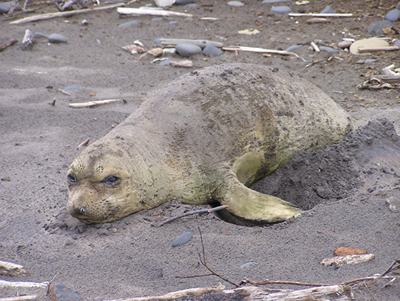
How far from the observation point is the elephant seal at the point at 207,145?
9.73ft

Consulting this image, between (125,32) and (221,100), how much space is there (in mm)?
5544

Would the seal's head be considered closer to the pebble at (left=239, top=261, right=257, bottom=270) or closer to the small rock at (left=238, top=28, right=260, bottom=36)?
the pebble at (left=239, top=261, right=257, bottom=270)

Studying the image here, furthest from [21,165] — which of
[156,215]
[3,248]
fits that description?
[156,215]

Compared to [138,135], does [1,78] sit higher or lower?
lower

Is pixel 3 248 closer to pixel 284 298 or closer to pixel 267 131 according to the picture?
pixel 284 298

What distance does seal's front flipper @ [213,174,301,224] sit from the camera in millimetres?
3059

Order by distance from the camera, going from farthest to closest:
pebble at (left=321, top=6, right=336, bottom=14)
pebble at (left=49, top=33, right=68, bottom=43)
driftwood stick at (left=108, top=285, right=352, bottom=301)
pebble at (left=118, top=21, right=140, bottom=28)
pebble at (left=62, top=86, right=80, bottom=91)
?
pebble at (left=321, top=6, right=336, bottom=14), pebble at (left=118, top=21, right=140, bottom=28), pebble at (left=49, top=33, right=68, bottom=43), pebble at (left=62, top=86, right=80, bottom=91), driftwood stick at (left=108, top=285, right=352, bottom=301)

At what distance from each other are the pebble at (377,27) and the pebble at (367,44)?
0.52m

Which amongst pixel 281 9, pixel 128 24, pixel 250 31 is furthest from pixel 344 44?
pixel 128 24

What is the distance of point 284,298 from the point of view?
186 cm

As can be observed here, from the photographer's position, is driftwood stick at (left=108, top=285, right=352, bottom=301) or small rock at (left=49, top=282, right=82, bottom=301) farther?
small rock at (left=49, top=282, right=82, bottom=301)

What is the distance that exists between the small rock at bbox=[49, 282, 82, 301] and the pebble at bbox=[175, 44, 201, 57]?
5324 mm

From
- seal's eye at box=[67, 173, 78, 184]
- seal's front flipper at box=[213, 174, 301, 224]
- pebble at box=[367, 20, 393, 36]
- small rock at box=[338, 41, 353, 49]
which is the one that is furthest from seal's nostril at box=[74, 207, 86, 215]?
pebble at box=[367, 20, 393, 36]

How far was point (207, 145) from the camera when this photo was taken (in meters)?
3.37
